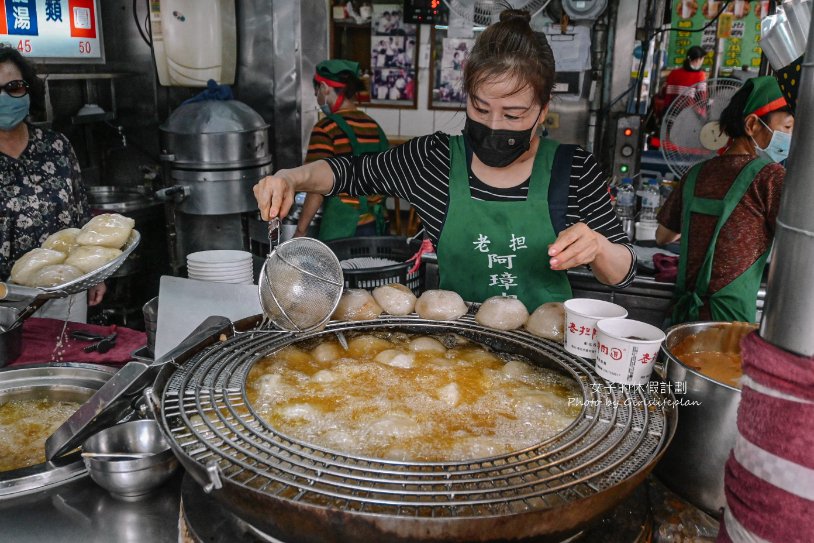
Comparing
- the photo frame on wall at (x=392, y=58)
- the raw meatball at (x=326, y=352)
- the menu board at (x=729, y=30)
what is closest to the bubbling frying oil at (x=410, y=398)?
the raw meatball at (x=326, y=352)

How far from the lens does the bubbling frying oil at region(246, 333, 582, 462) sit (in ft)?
4.46

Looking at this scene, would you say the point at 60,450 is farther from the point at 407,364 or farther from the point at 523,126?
the point at 523,126

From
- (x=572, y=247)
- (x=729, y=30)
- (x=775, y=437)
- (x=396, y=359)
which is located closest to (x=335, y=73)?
(x=396, y=359)

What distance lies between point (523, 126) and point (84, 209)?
9.20 ft

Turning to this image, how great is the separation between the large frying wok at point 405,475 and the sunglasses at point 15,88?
239cm

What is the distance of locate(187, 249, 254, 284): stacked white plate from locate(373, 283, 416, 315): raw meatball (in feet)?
3.27

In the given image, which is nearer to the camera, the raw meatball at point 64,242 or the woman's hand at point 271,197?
the woman's hand at point 271,197

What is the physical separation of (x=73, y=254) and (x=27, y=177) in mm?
1315

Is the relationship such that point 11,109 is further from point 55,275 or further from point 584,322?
point 584,322

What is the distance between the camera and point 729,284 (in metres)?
A: 3.04

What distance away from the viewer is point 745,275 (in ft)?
9.88

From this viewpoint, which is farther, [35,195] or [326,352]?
[35,195]

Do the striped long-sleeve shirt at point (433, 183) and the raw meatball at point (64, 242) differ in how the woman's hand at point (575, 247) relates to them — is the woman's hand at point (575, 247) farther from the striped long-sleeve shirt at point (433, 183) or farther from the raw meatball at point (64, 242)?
the raw meatball at point (64, 242)

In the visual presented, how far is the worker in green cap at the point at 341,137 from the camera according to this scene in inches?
175
